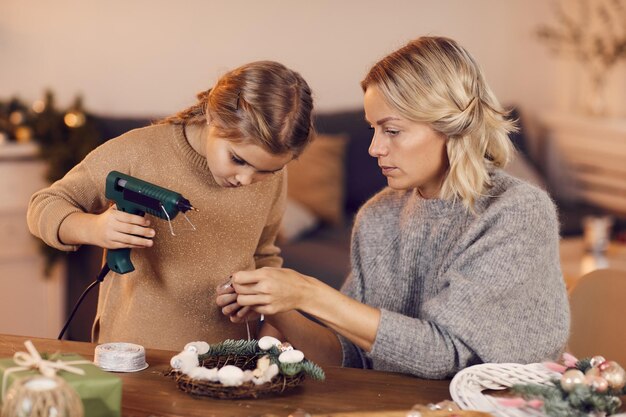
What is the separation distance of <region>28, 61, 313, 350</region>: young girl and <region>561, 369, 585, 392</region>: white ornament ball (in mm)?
661

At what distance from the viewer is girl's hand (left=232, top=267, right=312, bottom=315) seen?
1600mm

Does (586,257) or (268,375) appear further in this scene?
(586,257)

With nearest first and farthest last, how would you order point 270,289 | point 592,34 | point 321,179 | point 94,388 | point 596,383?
point 94,388 < point 596,383 < point 270,289 < point 321,179 < point 592,34

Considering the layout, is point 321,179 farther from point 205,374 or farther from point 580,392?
point 580,392

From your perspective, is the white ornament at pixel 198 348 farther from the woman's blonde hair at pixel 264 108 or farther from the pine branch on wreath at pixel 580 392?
the pine branch on wreath at pixel 580 392

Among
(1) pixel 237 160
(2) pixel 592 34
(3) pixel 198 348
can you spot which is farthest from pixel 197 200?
(2) pixel 592 34

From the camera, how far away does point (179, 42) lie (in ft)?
13.8

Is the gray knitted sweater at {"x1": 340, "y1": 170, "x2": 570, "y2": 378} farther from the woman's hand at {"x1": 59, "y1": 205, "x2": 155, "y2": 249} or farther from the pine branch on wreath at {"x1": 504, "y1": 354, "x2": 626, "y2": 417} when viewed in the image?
the woman's hand at {"x1": 59, "y1": 205, "x2": 155, "y2": 249}

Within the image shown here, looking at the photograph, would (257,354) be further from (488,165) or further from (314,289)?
(488,165)

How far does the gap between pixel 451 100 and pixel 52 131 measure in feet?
7.97

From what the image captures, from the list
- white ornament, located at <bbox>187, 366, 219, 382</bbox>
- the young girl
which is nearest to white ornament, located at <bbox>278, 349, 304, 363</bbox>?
white ornament, located at <bbox>187, 366, 219, 382</bbox>

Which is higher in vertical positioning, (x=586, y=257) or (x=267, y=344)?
(x=267, y=344)

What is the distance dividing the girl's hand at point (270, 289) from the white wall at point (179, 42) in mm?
2401

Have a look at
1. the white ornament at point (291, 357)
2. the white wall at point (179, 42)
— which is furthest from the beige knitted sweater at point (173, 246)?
the white wall at point (179, 42)
